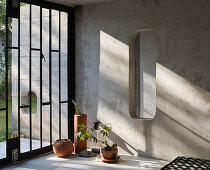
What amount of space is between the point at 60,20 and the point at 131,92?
1880 mm

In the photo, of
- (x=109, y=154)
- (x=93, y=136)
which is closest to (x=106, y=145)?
(x=109, y=154)

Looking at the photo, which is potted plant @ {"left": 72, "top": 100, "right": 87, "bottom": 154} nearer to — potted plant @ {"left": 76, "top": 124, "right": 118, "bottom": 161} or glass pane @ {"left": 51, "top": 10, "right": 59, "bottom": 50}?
potted plant @ {"left": 76, "top": 124, "right": 118, "bottom": 161}

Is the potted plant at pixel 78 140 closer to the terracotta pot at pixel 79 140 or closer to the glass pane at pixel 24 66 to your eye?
the terracotta pot at pixel 79 140

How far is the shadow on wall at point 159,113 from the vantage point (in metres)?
4.57

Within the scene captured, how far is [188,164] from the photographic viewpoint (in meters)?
4.23

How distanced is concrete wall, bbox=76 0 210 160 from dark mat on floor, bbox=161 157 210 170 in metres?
0.18

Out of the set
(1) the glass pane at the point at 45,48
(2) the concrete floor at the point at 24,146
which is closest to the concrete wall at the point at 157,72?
(1) the glass pane at the point at 45,48

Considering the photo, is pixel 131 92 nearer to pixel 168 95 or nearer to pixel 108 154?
pixel 168 95

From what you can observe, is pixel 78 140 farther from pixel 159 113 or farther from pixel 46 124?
pixel 159 113

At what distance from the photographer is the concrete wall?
4.54 metres

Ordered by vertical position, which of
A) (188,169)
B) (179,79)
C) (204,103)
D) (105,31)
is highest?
(105,31)

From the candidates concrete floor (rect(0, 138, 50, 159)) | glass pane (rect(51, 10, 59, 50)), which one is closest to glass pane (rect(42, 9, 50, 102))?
glass pane (rect(51, 10, 59, 50))

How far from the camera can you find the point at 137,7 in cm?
510

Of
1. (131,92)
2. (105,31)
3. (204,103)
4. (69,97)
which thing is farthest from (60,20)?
(204,103)
